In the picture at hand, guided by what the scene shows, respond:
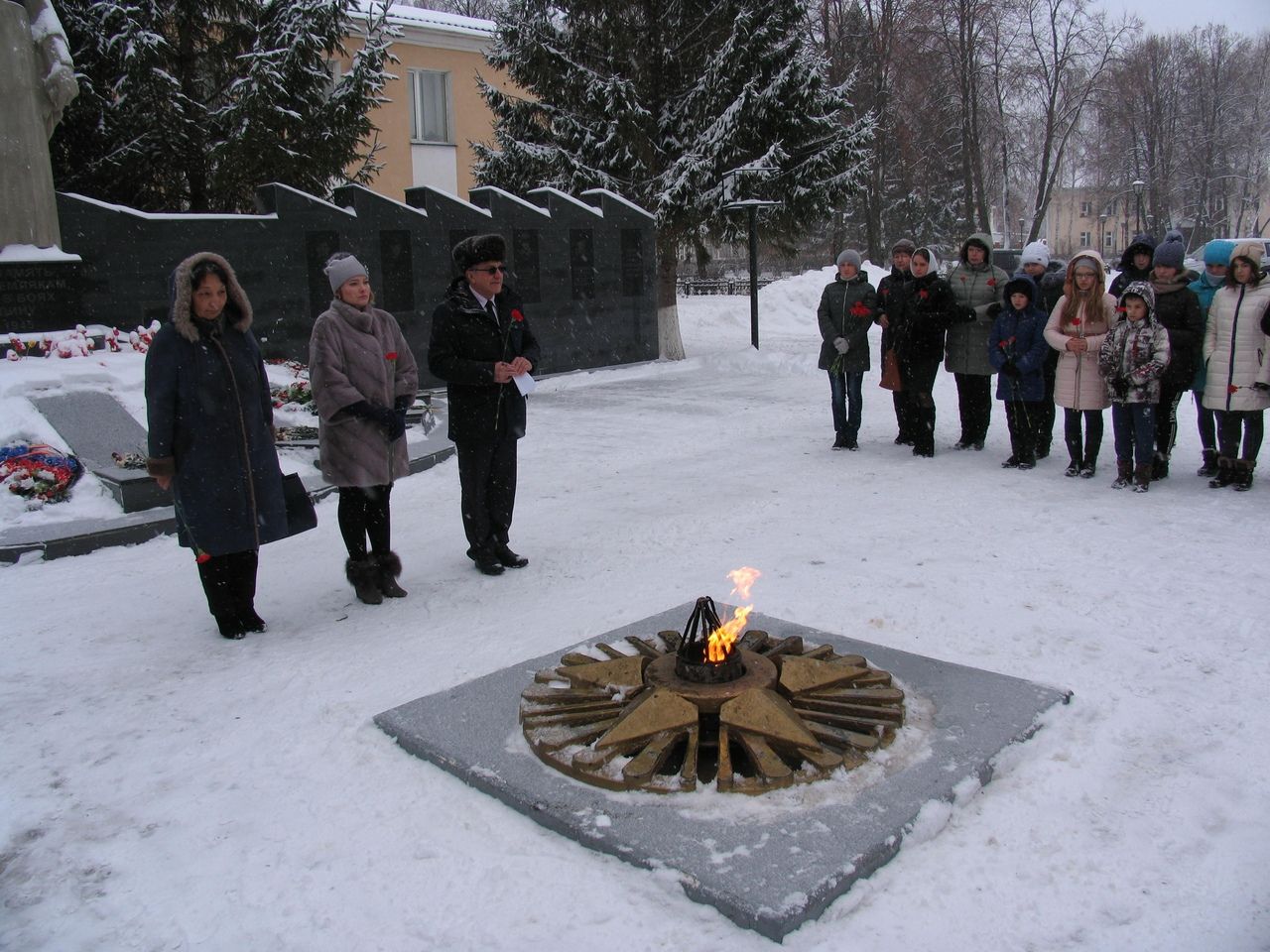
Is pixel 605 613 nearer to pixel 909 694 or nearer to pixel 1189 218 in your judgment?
pixel 909 694

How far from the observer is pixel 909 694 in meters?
3.77

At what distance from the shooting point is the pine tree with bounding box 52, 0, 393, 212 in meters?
14.3

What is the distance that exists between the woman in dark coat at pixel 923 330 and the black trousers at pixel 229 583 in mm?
5802

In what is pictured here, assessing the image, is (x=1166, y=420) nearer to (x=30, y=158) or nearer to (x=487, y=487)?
(x=487, y=487)

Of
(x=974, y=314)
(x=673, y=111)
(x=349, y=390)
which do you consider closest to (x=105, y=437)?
(x=349, y=390)

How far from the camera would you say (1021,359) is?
26.7 feet

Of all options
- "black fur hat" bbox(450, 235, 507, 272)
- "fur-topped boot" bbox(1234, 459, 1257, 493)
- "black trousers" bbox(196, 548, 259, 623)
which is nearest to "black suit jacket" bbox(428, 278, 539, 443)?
"black fur hat" bbox(450, 235, 507, 272)

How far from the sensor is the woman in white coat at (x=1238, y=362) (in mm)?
7035

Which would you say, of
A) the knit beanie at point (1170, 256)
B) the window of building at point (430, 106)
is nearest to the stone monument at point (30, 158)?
the knit beanie at point (1170, 256)

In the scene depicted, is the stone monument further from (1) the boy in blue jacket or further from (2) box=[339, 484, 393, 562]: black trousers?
(1) the boy in blue jacket

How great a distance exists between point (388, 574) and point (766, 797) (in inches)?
117

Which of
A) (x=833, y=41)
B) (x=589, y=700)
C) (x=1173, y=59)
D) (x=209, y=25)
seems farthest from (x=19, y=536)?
(x=1173, y=59)

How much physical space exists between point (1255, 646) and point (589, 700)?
9.55 feet

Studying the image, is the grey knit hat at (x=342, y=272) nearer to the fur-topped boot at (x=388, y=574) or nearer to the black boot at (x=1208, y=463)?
the fur-topped boot at (x=388, y=574)
